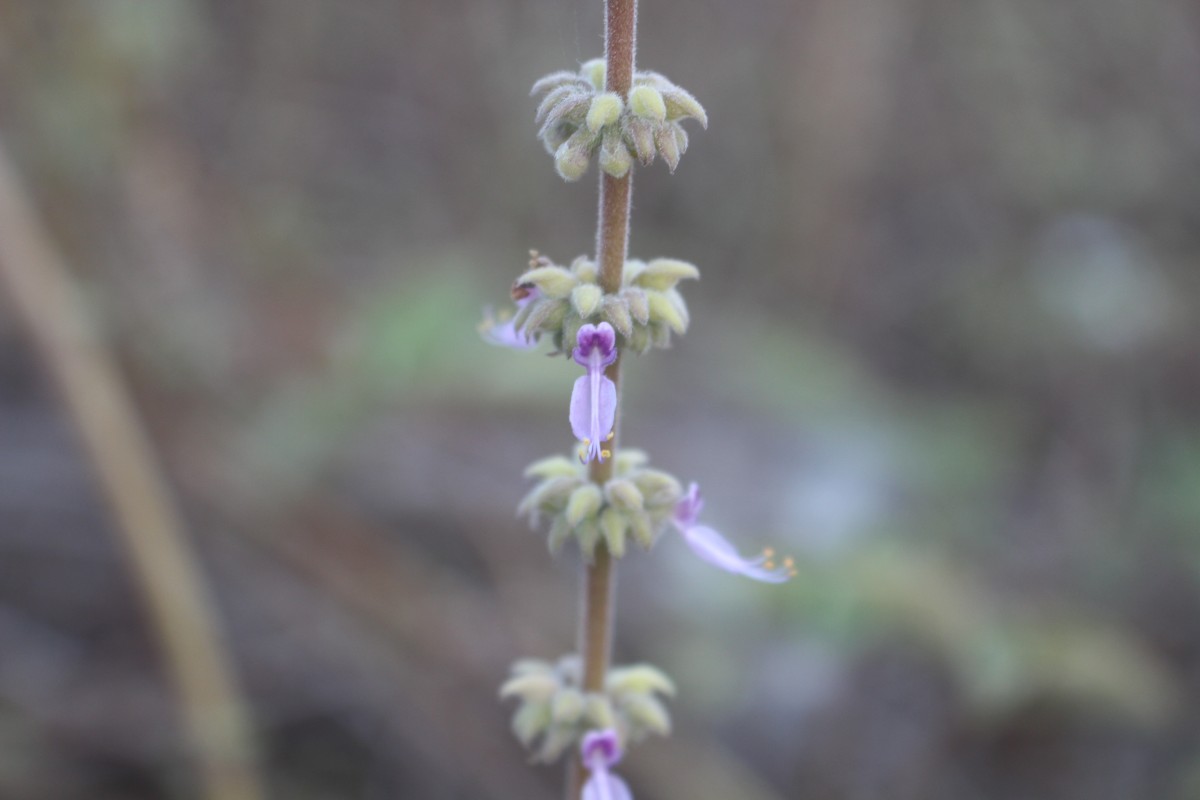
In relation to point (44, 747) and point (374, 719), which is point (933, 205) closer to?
point (374, 719)

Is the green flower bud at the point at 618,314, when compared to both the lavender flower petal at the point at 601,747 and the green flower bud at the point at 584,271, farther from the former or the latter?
the lavender flower petal at the point at 601,747

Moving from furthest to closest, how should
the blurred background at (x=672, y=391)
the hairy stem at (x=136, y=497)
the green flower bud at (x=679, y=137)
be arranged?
1. the blurred background at (x=672, y=391)
2. the hairy stem at (x=136, y=497)
3. the green flower bud at (x=679, y=137)

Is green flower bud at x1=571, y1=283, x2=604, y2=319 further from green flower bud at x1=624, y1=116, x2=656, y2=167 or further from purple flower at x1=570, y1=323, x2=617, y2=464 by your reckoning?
green flower bud at x1=624, y1=116, x2=656, y2=167

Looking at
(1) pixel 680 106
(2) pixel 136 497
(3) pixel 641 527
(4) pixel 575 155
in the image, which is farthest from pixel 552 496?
(2) pixel 136 497

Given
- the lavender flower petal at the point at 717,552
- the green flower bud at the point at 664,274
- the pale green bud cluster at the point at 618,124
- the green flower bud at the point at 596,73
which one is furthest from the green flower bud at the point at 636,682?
the green flower bud at the point at 596,73

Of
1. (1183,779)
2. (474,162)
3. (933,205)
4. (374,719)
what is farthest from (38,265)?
(933,205)

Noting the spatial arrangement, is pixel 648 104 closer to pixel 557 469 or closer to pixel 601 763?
pixel 557 469
